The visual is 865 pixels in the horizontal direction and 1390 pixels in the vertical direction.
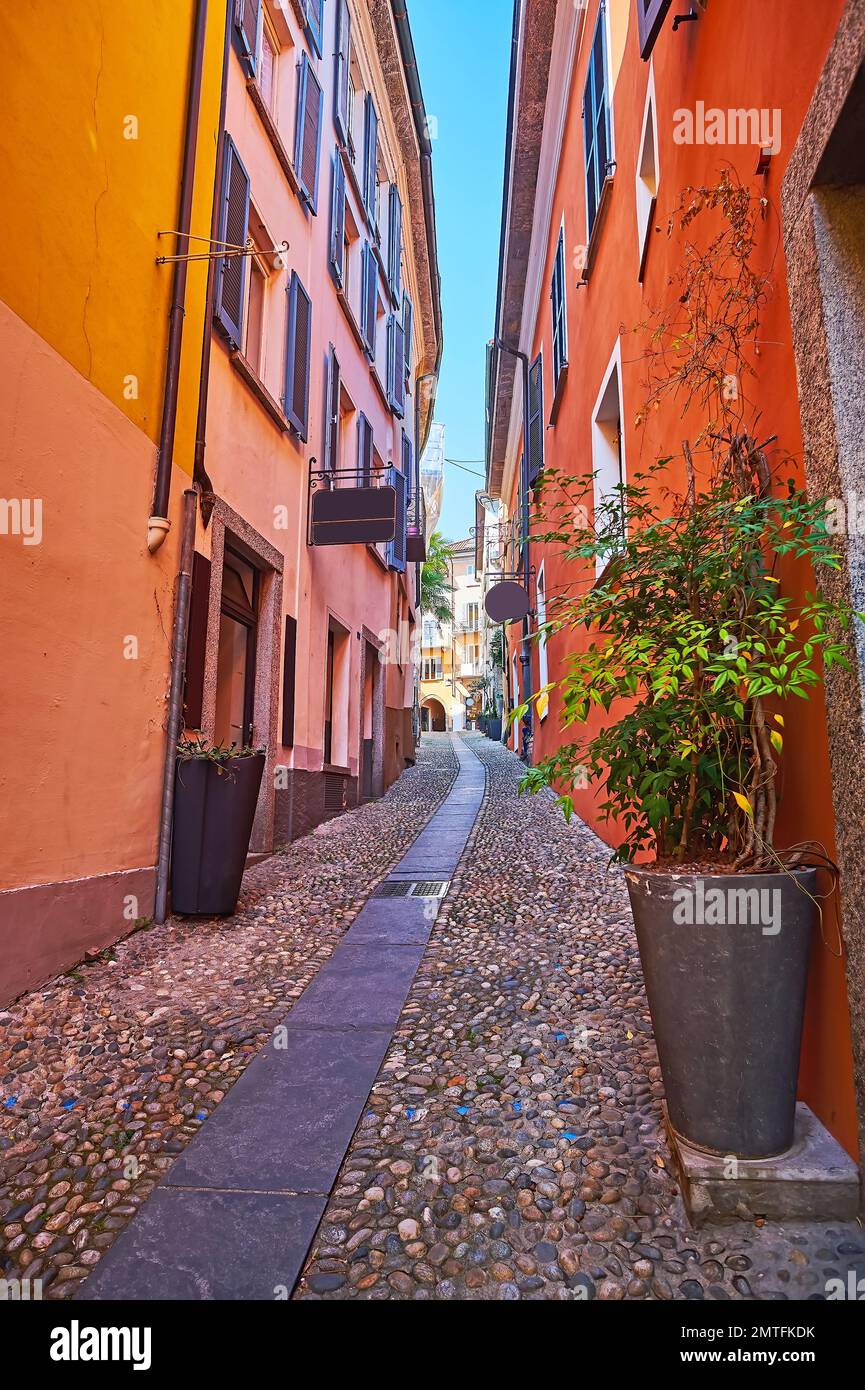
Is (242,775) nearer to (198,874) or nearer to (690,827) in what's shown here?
(198,874)

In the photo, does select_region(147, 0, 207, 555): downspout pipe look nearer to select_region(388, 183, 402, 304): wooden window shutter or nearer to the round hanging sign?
the round hanging sign

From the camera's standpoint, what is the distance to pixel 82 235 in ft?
12.1

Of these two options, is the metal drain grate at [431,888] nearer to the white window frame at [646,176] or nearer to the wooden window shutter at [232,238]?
the white window frame at [646,176]

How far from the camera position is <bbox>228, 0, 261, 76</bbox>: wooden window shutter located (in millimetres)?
5891

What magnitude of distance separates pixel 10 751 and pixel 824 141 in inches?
133

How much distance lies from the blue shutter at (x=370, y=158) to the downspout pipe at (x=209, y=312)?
5712 mm

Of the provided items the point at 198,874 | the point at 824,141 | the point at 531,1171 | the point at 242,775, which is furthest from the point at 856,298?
the point at 198,874

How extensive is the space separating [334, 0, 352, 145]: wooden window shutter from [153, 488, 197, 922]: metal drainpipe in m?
7.09

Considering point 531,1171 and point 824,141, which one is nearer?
point 824,141

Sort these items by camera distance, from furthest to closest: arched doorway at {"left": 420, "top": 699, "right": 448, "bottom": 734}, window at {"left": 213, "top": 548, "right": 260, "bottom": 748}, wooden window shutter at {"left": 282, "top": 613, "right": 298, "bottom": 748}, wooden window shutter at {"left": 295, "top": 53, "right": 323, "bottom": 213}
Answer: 1. arched doorway at {"left": 420, "top": 699, "right": 448, "bottom": 734}
2. wooden window shutter at {"left": 295, "top": 53, "right": 323, "bottom": 213}
3. wooden window shutter at {"left": 282, "top": 613, "right": 298, "bottom": 748}
4. window at {"left": 213, "top": 548, "right": 260, "bottom": 748}

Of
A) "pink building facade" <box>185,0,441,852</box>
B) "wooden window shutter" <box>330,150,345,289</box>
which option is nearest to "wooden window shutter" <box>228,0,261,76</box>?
"pink building facade" <box>185,0,441,852</box>

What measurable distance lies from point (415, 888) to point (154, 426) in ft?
10.9

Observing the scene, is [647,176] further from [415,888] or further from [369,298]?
[369,298]
